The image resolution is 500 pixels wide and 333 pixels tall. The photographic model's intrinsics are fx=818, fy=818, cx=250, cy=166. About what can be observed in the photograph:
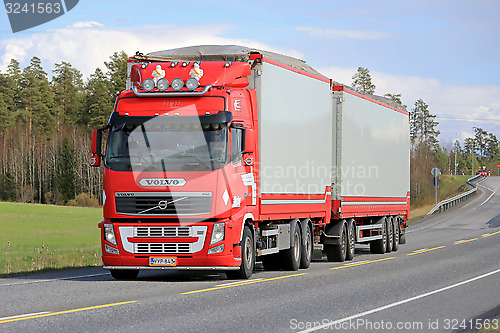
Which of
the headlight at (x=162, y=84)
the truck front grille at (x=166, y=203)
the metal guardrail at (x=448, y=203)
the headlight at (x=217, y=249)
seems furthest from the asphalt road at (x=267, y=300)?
the metal guardrail at (x=448, y=203)

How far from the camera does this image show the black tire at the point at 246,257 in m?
15.8

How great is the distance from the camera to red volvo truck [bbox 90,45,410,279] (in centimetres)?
1508

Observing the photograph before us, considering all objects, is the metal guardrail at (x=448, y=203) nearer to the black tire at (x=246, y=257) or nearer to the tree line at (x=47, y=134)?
the black tire at (x=246, y=257)

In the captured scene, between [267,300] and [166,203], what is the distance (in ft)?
11.2

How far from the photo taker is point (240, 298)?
12.7 m

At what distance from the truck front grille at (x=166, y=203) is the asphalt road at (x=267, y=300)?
52.3 inches

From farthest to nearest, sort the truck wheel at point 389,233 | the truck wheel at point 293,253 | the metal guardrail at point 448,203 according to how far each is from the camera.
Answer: the metal guardrail at point 448,203
the truck wheel at point 389,233
the truck wheel at point 293,253

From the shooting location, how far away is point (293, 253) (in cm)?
1844

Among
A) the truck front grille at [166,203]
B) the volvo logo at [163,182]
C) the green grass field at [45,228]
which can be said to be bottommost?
the green grass field at [45,228]

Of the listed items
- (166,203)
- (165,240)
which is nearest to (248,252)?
(165,240)

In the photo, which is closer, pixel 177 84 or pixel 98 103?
pixel 177 84

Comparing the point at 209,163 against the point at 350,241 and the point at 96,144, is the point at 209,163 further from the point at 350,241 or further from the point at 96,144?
the point at 350,241

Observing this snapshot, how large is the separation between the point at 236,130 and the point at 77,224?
55842mm

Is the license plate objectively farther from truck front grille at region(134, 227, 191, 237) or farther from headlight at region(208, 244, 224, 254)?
headlight at region(208, 244, 224, 254)
